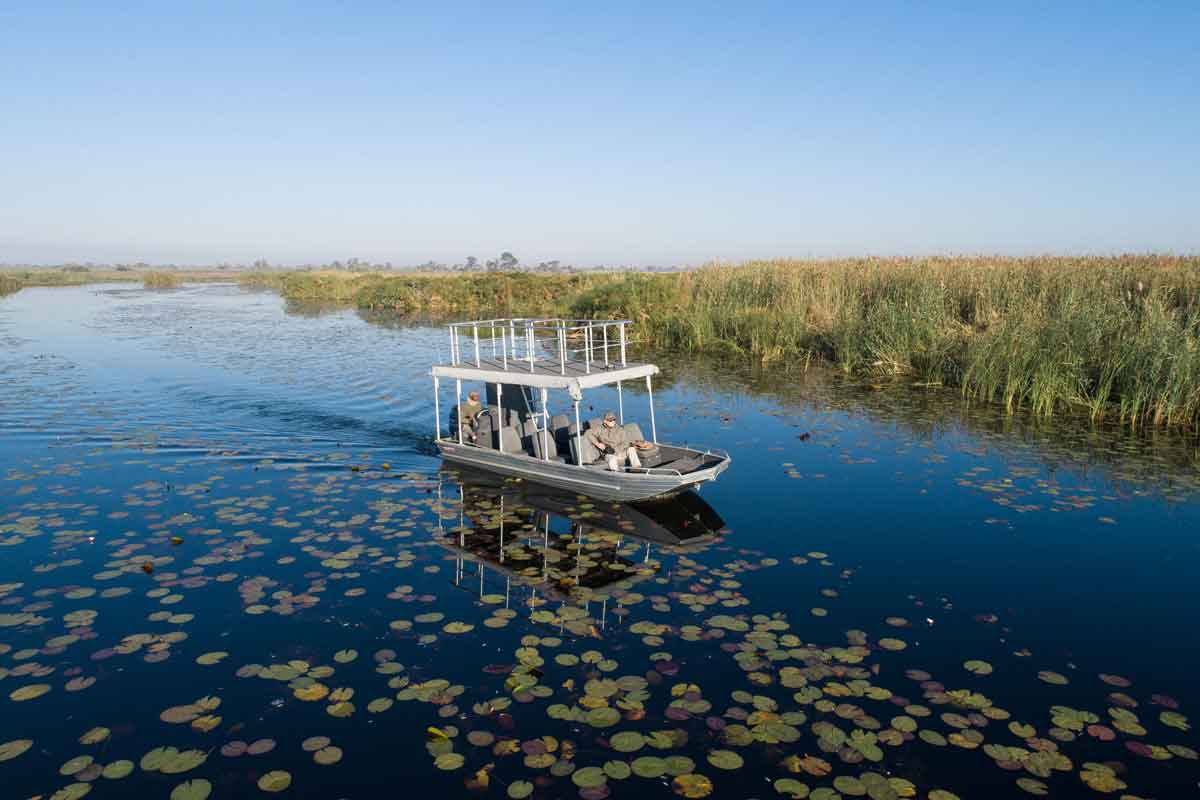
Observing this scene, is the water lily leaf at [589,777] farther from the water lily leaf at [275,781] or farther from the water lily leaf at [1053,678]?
the water lily leaf at [1053,678]

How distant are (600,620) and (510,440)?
6.72 meters

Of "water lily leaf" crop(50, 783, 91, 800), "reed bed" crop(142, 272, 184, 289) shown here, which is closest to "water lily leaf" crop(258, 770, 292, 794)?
"water lily leaf" crop(50, 783, 91, 800)

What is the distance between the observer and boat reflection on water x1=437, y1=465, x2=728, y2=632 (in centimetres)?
1037

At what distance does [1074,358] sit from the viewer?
20.7 m

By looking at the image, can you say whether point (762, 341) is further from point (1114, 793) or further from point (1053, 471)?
point (1114, 793)

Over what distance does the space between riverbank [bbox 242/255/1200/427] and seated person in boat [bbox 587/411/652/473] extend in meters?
12.7

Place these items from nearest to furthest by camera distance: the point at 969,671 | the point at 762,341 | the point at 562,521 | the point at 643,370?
the point at 969,671
the point at 562,521
the point at 643,370
the point at 762,341

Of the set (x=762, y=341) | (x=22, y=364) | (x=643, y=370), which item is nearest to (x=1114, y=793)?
(x=643, y=370)

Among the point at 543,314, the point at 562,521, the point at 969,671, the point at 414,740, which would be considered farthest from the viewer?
the point at 543,314

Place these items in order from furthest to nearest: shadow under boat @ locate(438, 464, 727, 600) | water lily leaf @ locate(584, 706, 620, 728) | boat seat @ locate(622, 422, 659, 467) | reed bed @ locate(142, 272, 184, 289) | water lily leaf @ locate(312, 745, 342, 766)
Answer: reed bed @ locate(142, 272, 184, 289) → boat seat @ locate(622, 422, 659, 467) → shadow under boat @ locate(438, 464, 727, 600) → water lily leaf @ locate(584, 706, 620, 728) → water lily leaf @ locate(312, 745, 342, 766)

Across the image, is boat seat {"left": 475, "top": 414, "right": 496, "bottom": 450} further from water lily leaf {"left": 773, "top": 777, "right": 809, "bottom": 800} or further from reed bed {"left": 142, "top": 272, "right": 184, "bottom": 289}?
reed bed {"left": 142, "top": 272, "right": 184, "bottom": 289}

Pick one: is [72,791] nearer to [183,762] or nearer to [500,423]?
[183,762]

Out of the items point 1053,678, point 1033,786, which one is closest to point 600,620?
point 1033,786

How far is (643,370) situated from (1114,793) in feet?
32.0
